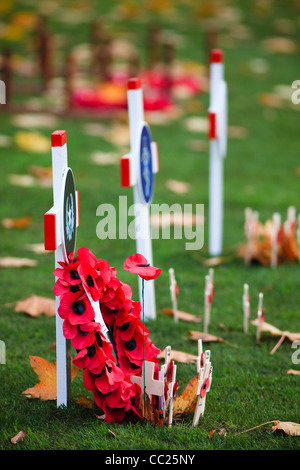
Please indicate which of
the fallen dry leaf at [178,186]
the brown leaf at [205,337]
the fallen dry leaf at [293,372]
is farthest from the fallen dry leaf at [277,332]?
the fallen dry leaf at [178,186]

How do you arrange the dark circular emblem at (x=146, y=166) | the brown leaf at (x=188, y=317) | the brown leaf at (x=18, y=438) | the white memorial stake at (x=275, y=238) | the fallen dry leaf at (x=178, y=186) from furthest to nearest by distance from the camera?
the fallen dry leaf at (x=178, y=186)
the white memorial stake at (x=275, y=238)
the brown leaf at (x=188, y=317)
the dark circular emblem at (x=146, y=166)
the brown leaf at (x=18, y=438)

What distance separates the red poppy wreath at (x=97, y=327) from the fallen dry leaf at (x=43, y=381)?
1.00 ft

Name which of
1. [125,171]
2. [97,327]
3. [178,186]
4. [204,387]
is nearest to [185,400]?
[204,387]

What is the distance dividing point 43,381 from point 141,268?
616mm

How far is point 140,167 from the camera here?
322 centimetres

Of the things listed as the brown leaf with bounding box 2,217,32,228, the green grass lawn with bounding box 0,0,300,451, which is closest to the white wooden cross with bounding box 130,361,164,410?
the green grass lawn with bounding box 0,0,300,451

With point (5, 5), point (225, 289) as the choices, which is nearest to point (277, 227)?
point (225, 289)

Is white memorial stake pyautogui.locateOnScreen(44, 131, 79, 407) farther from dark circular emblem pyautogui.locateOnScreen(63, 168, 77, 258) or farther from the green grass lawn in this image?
the green grass lawn

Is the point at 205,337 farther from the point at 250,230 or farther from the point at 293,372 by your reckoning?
the point at 250,230

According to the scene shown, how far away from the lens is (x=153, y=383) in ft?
7.66

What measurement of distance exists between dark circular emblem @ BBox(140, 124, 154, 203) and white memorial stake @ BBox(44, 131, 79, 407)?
0.74 m

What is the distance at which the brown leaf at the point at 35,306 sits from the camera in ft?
11.2

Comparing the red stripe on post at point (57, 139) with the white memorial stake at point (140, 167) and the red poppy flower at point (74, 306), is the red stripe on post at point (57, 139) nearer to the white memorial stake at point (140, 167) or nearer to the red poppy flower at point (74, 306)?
the red poppy flower at point (74, 306)

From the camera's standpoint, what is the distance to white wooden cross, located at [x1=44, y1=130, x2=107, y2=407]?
2301mm
